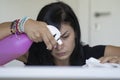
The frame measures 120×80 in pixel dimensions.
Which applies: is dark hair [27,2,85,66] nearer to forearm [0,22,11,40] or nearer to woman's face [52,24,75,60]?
woman's face [52,24,75,60]

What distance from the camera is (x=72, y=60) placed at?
1.14m

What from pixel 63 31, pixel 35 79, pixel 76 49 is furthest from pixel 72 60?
pixel 35 79

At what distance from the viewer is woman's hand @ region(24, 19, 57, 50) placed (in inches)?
27.5

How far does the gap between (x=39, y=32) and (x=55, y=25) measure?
31 cm

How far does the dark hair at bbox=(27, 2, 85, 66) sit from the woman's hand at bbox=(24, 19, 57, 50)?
275 mm

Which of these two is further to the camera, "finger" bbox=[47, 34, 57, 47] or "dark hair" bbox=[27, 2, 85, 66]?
"dark hair" bbox=[27, 2, 85, 66]

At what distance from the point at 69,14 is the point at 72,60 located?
8.4 inches

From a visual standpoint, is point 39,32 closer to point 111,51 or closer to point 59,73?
point 59,73

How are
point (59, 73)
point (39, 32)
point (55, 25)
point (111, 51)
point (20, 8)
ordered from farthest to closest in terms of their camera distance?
point (20, 8) → point (111, 51) → point (55, 25) → point (39, 32) → point (59, 73)

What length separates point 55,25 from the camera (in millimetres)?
1012

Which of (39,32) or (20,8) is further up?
(39,32)

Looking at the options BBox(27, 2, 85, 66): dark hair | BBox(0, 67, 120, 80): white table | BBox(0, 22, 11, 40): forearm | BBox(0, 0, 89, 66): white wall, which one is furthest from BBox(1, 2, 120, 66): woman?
BBox(0, 0, 89, 66): white wall

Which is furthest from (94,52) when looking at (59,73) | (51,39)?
(59,73)

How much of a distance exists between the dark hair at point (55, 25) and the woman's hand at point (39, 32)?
28cm
